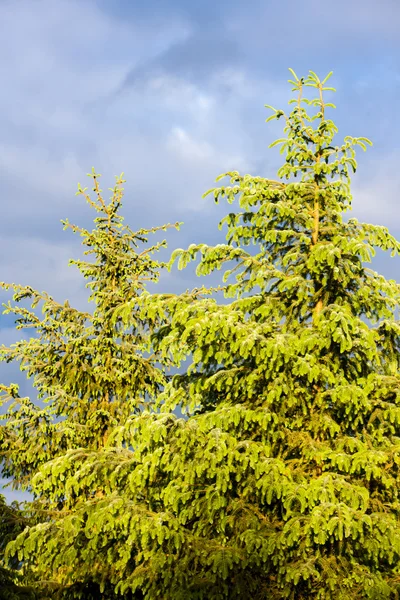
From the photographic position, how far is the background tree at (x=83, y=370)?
664 inches

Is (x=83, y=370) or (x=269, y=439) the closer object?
(x=269, y=439)

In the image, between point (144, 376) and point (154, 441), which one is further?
point (144, 376)

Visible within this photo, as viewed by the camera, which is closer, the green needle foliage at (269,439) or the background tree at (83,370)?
the green needle foliage at (269,439)

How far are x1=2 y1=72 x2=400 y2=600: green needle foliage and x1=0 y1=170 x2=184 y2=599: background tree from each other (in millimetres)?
4528

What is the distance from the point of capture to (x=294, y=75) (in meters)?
13.2

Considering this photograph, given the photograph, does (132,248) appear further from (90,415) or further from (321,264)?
(321,264)

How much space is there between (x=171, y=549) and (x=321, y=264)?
16.4ft

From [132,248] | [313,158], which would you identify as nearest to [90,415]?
A: [132,248]

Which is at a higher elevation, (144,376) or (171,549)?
(144,376)

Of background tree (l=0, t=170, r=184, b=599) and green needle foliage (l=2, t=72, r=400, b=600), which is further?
background tree (l=0, t=170, r=184, b=599)

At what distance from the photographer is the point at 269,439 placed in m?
11.5

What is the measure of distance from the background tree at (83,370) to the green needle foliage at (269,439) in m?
4.53

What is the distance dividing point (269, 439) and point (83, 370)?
25.5 ft

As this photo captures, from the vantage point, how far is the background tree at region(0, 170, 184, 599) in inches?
664
